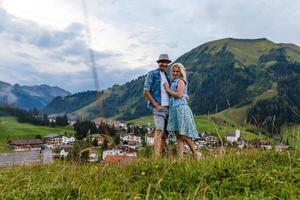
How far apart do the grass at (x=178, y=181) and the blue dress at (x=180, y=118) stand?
205 centimetres

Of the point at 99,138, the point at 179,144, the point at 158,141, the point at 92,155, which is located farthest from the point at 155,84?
the point at 99,138

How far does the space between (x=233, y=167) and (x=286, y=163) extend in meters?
1.08

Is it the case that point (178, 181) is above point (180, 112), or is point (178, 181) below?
below

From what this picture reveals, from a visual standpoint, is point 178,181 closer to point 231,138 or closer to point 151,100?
point 231,138

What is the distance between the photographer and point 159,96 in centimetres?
976

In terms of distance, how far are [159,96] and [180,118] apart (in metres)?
0.92

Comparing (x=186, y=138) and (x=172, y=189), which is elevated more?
(x=186, y=138)

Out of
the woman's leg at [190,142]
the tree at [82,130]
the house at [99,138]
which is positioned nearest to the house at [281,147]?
the woman's leg at [190,142]

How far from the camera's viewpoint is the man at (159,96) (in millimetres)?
9445

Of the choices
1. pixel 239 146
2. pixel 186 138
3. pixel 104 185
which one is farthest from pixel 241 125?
pixel 104 185

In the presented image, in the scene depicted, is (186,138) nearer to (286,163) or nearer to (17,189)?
(286,163)

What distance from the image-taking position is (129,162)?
7.00 metres

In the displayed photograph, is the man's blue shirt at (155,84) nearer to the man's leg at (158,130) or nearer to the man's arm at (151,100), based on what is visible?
the man's arm at (151,100)

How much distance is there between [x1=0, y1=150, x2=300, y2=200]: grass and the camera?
5.07 metres
